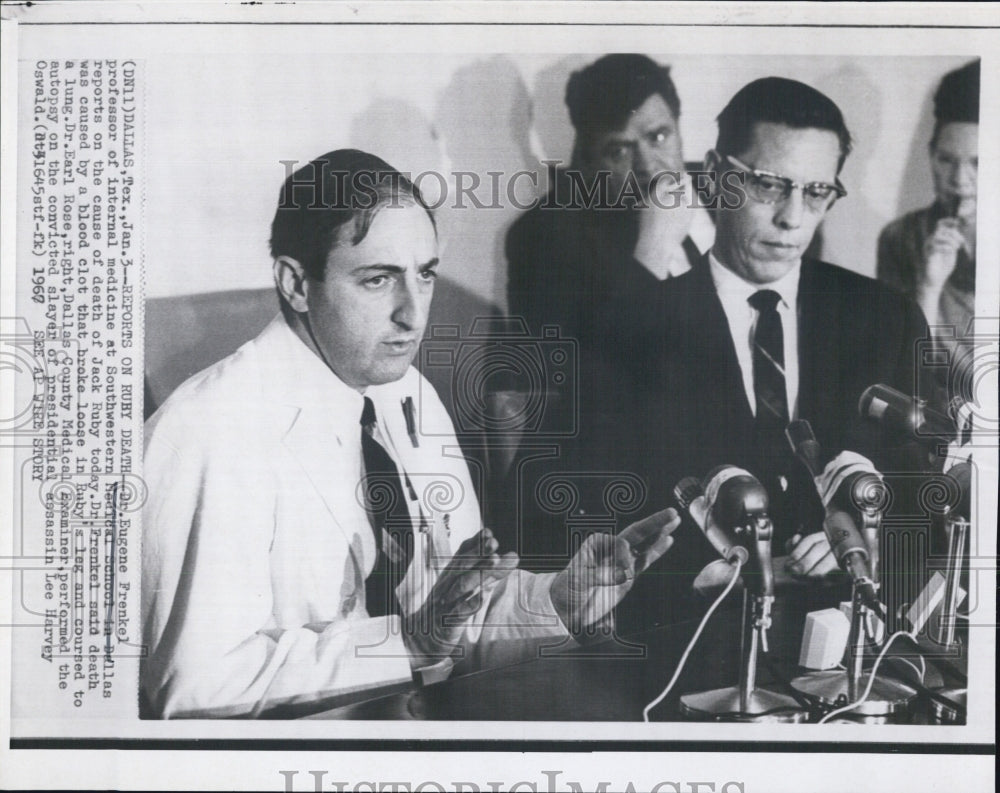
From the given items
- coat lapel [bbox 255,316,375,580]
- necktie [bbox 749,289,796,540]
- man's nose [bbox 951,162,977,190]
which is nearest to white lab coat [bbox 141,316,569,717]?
coat lapel [bbox 255,316,375,580]

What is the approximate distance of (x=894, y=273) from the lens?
1076 millimetres

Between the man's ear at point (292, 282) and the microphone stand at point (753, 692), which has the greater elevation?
the man's ear at point (292, 282)

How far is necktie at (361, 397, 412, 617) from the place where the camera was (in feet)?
3.50

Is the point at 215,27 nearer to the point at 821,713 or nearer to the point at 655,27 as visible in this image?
the point at 655,27

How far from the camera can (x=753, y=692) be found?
1071 millimetres

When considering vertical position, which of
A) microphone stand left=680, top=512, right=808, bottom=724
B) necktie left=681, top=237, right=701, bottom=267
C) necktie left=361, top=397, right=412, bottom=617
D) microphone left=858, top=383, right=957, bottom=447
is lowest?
microphone stand left=680, top=512, right=808, bottom=724

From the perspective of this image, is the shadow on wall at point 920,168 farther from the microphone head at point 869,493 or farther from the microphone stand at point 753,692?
the microphone stand at point 753,692

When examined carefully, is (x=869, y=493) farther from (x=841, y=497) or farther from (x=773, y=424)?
(x=773, y=424)

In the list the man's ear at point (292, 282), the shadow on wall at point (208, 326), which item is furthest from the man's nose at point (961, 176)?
the man's ear at point (292, 282)

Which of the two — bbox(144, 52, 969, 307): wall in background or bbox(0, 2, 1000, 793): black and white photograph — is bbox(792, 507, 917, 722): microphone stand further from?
bbox(144, 52, 969, 307): wall in background

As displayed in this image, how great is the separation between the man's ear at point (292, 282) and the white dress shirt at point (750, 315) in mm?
516

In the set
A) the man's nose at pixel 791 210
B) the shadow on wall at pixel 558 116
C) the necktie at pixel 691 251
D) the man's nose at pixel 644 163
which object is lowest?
the necktie at pixel 691 251

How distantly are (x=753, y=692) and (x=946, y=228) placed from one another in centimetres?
64

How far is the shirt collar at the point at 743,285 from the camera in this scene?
1082 mm
